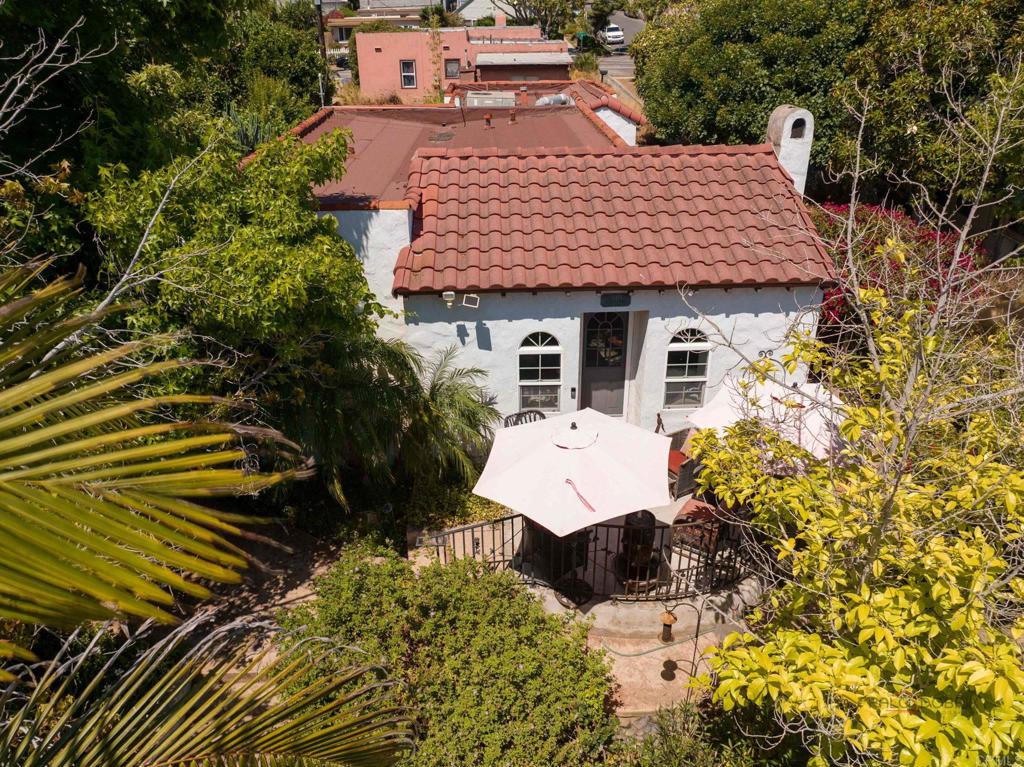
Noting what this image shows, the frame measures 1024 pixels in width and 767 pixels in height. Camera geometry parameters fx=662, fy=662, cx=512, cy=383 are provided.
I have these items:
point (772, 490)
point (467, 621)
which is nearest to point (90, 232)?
point (467, 621)

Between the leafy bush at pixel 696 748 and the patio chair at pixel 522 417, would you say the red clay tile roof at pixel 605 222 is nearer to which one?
the patio chair at pixel 522 417

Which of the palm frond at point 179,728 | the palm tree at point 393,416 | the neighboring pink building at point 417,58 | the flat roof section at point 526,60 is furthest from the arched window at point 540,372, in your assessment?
the neighboring pink building at point 417,58

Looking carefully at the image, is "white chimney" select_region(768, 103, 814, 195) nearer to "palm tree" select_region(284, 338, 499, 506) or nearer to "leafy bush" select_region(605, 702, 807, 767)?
"palm tree" select_region(284, 338, 499, 506)

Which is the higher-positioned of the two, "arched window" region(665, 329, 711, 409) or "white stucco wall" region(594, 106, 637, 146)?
"white stucco wall" region(594, 106, 637, 146)

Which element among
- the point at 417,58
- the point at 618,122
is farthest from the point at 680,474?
the point at 417,58

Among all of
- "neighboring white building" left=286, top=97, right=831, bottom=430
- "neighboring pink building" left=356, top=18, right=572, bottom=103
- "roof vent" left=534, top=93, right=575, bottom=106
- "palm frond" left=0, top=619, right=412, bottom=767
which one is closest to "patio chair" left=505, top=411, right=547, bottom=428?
"neighboring white building" left=286, top=97, right=831, bottom=430

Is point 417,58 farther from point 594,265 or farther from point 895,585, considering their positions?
point 895,585

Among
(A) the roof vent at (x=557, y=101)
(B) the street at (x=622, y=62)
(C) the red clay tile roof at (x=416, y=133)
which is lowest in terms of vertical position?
(B) the street at (x=622, y=62)
